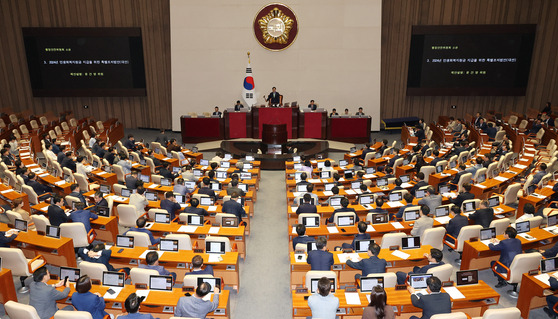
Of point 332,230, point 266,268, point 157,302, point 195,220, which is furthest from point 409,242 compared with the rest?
point 157,302

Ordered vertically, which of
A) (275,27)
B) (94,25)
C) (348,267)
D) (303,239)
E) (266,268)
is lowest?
(266,268)

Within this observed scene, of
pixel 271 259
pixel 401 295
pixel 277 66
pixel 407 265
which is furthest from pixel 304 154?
pixel 401 295

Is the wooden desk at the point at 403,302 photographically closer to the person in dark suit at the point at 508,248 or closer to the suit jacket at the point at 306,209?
the person in dark suit at the point at 508,248

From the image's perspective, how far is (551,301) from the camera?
7344 millimetres

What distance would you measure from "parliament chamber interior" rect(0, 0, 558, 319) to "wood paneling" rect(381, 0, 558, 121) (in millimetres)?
82

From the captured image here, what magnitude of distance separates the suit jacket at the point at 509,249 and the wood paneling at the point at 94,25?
810 inches

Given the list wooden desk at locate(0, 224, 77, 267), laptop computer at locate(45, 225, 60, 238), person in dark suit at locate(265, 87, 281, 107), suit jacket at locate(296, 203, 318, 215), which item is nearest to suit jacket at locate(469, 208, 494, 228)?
suit jacket at locate(296, 203, 318, 215)

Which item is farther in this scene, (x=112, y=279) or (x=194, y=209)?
(x=194, y=209)

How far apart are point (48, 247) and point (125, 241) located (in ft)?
5.40

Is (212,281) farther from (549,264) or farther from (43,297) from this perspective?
(549,264)

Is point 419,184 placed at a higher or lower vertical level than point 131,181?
higher

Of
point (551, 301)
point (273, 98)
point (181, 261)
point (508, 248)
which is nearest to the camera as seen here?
point (551, 301)

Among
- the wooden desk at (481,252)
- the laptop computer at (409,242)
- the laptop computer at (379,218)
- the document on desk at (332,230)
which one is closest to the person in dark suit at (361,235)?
the document on desk at (332,230)

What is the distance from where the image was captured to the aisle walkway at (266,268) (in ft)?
26.5
